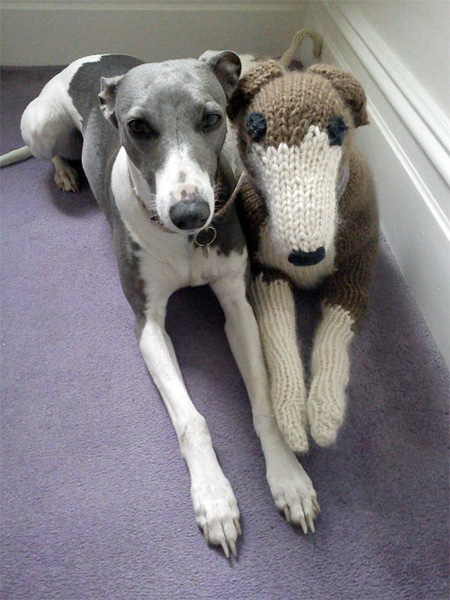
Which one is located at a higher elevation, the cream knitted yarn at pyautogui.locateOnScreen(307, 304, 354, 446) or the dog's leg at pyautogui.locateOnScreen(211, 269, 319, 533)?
the cream knitted yarn at pyautogui.locateOnScreen(307, 304, 354, 446)

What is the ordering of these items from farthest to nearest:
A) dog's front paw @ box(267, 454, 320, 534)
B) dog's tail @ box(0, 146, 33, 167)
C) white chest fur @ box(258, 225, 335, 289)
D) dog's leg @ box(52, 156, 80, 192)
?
dog's tail @ box(0, 146, 33, 167) → dog's leg @ box(52, 156, 80, 192) → white chest fur @ box(258, 225, 335, 289) → dog's front paw @ box(267, 454, 320, 534)

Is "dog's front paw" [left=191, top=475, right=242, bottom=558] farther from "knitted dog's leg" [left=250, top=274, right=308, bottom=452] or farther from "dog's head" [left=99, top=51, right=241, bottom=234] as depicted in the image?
"dog's head" [left=99, top=51, right=241, bottom=234]

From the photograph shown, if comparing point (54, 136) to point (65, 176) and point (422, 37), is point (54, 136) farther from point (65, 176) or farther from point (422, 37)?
point (422, 37)

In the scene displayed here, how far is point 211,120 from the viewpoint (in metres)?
1.08

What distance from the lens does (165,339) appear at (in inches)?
52.2

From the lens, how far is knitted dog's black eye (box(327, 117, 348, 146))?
1.04 m

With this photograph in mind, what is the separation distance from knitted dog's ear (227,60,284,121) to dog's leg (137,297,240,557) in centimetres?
51

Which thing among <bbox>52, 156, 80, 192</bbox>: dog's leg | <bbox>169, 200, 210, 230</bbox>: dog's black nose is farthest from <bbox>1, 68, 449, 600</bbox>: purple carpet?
<bbox>169, 200, 210, 230</bbox>: dog's black nose

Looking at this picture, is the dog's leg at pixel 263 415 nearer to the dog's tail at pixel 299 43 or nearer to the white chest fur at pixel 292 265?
the white chest fur at pixel 292 265

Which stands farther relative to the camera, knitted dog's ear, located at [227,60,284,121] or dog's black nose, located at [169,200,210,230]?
knitted dog's ear, located at [227,60,284,121]

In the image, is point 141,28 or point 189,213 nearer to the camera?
point 189,213

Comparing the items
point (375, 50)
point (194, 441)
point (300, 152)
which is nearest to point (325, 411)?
point (194, 441)

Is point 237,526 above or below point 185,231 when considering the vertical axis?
below

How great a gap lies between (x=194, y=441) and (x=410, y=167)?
38.1 inches
